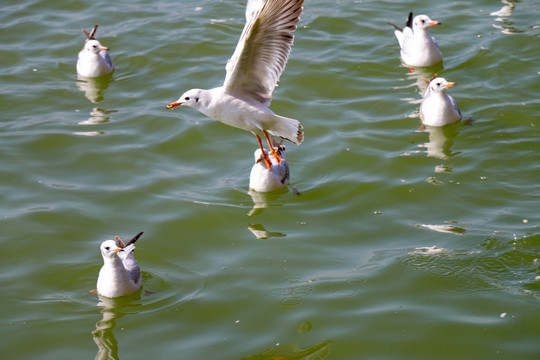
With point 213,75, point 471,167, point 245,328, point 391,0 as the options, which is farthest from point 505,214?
point 391,0

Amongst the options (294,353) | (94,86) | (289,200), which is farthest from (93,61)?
(294,353)

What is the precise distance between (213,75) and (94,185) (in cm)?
341

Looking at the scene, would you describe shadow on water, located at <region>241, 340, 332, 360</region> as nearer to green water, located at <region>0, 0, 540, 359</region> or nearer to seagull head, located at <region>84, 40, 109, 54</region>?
green water, located at <region>0, 0, 540, 359</region>

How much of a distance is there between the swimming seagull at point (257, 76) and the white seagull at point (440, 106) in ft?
8.90

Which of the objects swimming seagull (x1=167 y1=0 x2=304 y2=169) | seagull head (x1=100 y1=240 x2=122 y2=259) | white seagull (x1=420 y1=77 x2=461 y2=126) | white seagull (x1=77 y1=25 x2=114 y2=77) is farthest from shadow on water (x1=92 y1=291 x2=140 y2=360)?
white seagull (x1=77 y1=25 x2=114 y2=77)

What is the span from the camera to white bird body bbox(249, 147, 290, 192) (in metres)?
8.65

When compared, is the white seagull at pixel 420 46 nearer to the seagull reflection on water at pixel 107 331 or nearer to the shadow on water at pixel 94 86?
the shadow on water at pixel 94 86

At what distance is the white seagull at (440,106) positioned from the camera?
9.88 m

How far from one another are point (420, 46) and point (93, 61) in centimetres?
491

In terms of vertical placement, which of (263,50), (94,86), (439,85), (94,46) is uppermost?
(263,50)

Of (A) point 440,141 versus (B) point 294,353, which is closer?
(B) point 294,353

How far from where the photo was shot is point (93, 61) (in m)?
11.9

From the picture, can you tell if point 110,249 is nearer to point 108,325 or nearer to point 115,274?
point 115,274

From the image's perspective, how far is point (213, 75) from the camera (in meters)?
12.0
